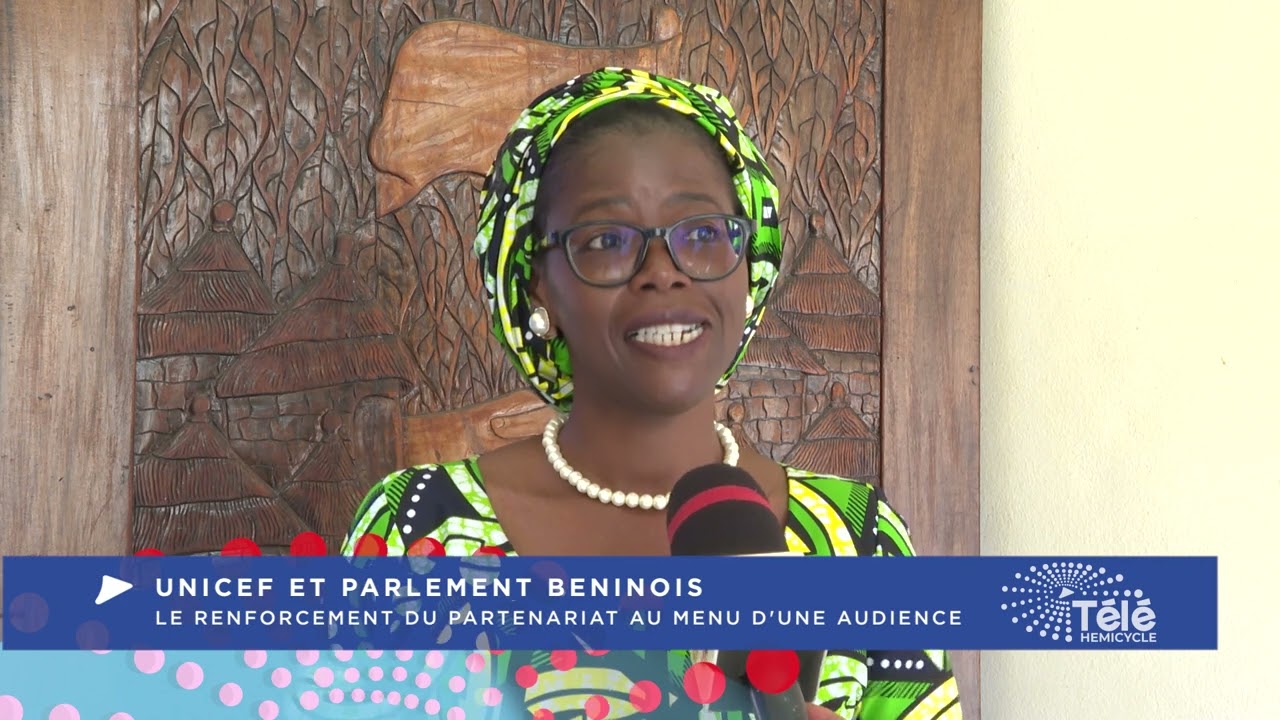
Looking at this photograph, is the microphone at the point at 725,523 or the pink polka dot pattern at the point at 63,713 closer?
the pink polka dot pattern at the point at 63,713

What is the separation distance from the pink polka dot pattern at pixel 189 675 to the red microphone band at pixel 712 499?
0.28 meters

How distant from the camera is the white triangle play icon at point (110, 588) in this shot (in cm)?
65

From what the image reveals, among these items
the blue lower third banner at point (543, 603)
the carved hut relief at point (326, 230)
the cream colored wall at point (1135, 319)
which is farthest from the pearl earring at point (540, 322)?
the cream colored wall at point (1135, 319)

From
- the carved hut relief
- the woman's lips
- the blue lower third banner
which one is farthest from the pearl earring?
the carved hut relief

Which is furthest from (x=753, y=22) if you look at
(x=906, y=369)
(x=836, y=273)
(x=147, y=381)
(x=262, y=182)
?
(x=147, y=381)

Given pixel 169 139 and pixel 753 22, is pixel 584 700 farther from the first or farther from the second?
pixel 753 22

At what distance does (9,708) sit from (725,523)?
14.6 inches

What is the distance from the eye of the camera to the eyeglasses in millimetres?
933

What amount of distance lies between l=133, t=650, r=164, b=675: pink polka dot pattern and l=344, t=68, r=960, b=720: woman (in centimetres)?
43

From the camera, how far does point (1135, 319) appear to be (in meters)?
1.78

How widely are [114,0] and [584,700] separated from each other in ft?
4.32

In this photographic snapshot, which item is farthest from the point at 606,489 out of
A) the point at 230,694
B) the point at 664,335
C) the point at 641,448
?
the point at 230,694

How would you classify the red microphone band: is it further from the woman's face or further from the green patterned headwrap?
the green patterned headwrap

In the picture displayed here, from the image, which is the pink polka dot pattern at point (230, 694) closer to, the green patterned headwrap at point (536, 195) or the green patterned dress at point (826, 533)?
the green patterned dress at point (826, 533)
